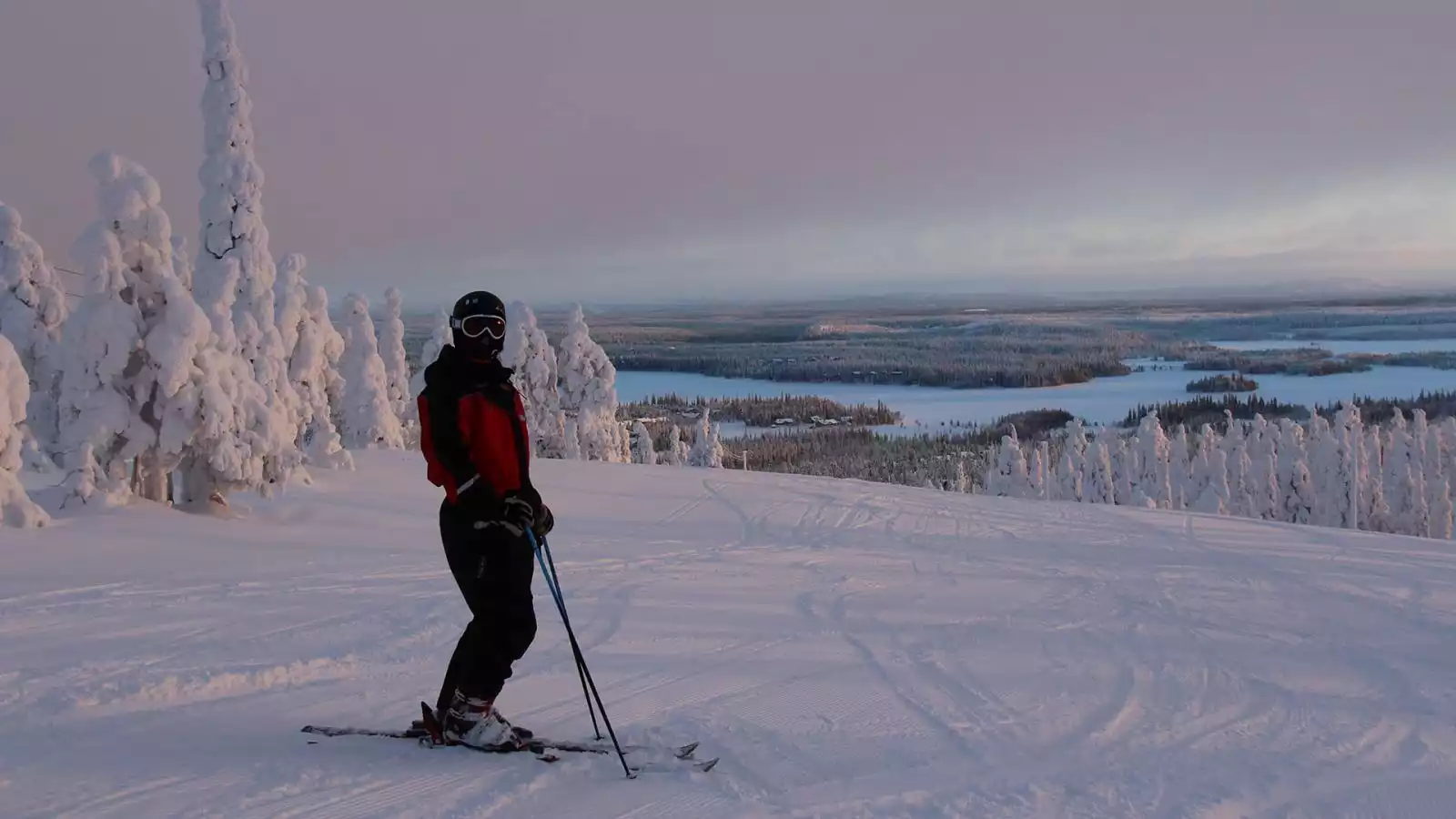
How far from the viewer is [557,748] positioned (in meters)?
4.45

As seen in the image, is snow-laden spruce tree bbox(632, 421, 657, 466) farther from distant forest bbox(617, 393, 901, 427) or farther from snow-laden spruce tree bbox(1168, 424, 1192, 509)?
distant forest bbox(617, 393, 901, 427)

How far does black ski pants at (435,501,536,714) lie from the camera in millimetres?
4242

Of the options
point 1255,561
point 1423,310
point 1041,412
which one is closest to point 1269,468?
point 1255,561

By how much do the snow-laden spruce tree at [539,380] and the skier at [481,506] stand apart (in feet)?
113

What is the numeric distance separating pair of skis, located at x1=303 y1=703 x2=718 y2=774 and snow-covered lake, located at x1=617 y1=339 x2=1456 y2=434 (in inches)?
3966

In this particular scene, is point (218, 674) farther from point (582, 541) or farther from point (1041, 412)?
point (1041, 412)

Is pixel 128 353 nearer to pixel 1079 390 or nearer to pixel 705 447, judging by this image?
pixel 705 447

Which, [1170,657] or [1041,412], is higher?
[1170,657]

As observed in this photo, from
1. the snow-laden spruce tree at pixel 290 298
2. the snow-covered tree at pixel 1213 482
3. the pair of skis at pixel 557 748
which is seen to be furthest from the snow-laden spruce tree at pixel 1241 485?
the pair of skis at pixel 557 748

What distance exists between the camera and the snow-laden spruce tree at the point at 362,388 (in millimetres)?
28922

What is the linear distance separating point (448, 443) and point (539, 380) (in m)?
36.0

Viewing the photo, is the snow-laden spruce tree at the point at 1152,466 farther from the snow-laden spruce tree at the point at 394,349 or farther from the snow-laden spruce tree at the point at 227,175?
the snow-laden spruce tree at the point at 227,175

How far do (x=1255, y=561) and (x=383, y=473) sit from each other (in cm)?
1387

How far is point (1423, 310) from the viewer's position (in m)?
141
